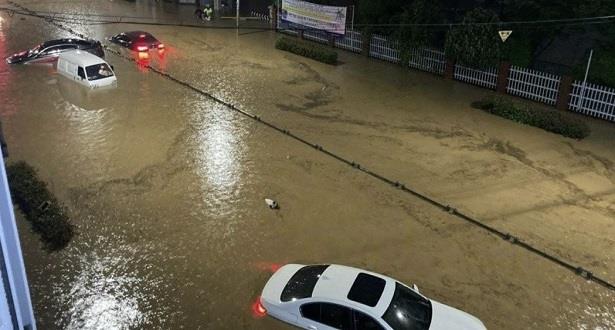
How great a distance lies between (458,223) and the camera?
42.6 ft

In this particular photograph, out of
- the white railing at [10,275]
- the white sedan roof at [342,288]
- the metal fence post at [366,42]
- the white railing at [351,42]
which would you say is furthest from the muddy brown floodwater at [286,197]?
the white railing at [10,275]

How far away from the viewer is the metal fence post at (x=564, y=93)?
20.2 m

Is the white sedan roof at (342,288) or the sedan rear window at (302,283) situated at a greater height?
the white sedan roof at (342,288)

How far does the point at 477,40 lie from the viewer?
2209 cm

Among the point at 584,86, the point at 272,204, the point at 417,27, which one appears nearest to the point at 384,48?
the point at 417,27

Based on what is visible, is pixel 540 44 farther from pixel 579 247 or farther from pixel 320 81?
pixel 579 247

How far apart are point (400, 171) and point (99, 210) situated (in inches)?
328

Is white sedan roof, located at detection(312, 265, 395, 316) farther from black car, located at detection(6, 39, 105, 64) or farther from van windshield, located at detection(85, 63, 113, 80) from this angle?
black car, located at detection(6, 39, 105, 64)

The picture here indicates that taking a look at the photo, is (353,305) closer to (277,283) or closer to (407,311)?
(407,311)

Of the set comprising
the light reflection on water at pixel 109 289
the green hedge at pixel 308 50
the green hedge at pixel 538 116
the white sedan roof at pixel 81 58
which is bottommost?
the light reflection on water at pixel 109 289

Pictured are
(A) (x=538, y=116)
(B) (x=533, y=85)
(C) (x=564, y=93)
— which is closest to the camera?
(A) (x=538, y=116)

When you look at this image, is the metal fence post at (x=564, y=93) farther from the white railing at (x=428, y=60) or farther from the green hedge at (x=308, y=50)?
the green hedge at (x=308, y=50)

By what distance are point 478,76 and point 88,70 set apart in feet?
54.9

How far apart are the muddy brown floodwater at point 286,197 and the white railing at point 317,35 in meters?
7.70
